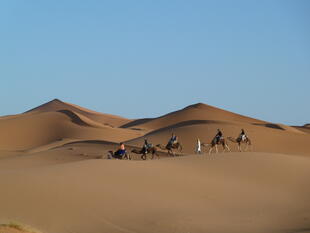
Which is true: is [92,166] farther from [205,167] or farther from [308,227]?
[308,227]

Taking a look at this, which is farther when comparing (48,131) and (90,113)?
(90,113)

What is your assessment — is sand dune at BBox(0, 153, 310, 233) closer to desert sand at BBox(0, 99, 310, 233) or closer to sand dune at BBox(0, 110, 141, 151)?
desert sand at BBox(0, 99, 310, 233)

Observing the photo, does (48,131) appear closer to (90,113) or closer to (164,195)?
(164,195)

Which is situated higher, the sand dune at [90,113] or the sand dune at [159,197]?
the sand dune at [90,113]

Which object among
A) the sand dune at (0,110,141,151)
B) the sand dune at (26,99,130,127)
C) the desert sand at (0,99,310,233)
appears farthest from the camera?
the sand dune at (26,99,130,127)

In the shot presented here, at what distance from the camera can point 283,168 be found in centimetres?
2375

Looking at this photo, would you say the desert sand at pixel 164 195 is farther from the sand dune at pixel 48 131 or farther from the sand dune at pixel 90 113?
the sand dune at pixel 90 113

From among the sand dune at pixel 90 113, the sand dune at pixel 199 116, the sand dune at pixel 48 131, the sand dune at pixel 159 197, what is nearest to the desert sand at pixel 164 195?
the sand dune at pixel 159 197

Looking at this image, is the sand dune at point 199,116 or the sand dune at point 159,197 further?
the sand dune at point 199,116

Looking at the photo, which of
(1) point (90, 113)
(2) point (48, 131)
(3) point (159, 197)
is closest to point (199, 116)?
(2) point (48, 131)

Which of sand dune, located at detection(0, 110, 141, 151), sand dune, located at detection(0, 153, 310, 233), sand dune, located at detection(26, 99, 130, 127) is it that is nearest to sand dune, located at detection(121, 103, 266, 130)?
sand dune, located at detection(0, 110, 141, 151)

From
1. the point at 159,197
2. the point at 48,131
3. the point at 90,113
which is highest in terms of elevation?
the point at 90,113

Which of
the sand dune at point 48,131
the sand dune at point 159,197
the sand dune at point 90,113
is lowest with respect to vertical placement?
the sand dune at point 159,197

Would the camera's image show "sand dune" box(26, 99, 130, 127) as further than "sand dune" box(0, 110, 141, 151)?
Yes
